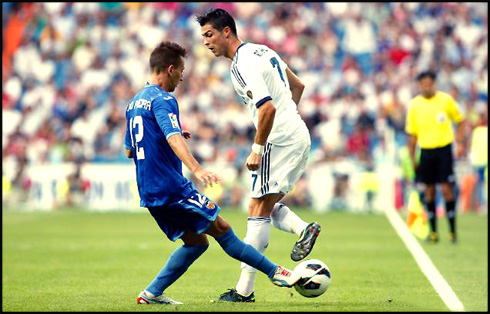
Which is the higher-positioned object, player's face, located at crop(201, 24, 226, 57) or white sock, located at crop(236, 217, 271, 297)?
player's face, located at crop(201, 24, 226, 57)

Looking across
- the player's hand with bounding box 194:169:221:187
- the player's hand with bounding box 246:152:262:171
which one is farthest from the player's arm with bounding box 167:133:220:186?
the player's hand with bounding box 246:152:262:171

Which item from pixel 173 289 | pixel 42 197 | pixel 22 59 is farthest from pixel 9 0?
pixel 173 289

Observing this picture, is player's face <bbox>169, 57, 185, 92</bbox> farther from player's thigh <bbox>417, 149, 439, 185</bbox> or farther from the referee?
player's thigh <bbox>417, 149, 439, 185</bbox>

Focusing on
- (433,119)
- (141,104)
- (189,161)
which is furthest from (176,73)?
(433,119)

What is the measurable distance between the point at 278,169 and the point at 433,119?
7040mm

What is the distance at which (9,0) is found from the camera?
3062 centimetres

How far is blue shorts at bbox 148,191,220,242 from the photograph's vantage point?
22.5 feet

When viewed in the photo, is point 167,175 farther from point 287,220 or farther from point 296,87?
point 296,87

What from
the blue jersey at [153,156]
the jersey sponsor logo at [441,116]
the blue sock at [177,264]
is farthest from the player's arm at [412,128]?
the blue jersey at [153,156]

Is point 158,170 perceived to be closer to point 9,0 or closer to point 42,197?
point 42,197

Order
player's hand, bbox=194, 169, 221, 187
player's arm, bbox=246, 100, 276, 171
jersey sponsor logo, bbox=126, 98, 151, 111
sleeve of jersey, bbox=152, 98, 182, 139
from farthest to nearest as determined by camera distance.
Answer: player's arm, bbox=246, 100, 276, 171
jersey sponsor logo, bbox=126, 98, 151, 111
sleeve of jersey, bbox=152, 98, 182, 139
player's hand, bbox=194, 169, 221, 187

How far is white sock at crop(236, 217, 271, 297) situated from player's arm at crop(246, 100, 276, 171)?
598 millimetres

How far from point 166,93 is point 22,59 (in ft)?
76.9

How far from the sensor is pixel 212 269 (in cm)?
1037
